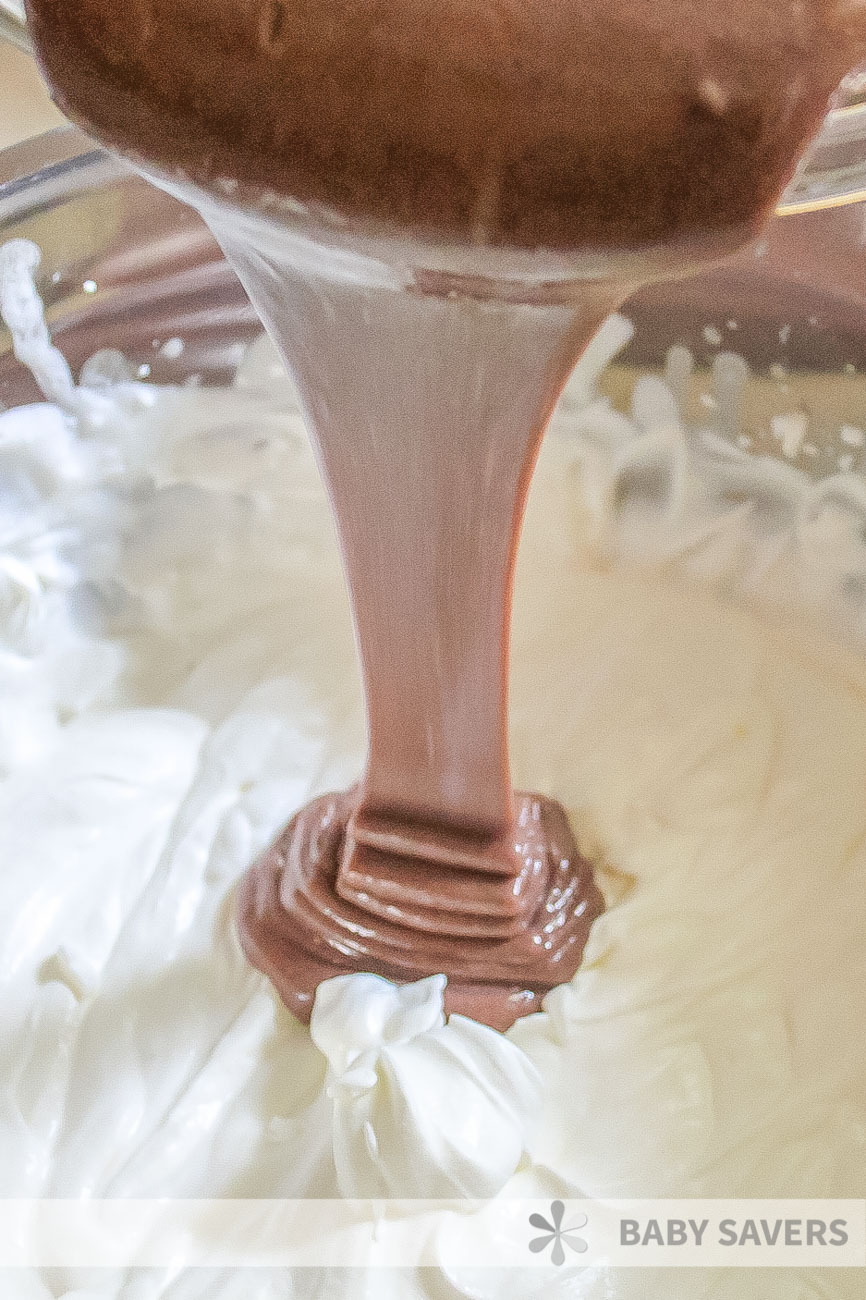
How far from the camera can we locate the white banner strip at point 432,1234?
68 cm

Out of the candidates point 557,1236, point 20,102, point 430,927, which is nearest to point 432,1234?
point 557,1236

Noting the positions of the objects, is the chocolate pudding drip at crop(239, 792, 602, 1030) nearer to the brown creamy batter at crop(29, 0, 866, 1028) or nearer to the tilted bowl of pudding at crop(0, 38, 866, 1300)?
the tilted bowl of pudding at crop(0, 38, 866, 1300)

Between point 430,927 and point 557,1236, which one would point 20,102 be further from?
point 557,1236

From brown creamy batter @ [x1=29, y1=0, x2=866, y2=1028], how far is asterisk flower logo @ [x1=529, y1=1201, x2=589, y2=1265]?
1.14ft

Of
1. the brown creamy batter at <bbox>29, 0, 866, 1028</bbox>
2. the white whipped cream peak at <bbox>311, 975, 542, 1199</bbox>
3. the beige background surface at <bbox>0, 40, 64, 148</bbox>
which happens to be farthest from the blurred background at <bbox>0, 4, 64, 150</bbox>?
the white whipped cream peak at <bbox>311, 975, 542, 1199</bbox>

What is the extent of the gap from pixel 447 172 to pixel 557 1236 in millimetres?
605

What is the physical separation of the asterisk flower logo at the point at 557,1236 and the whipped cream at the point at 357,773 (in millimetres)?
13

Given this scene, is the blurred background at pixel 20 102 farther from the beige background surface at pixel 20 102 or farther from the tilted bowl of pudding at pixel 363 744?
the tilted bowl of pudding at pixel 363 744

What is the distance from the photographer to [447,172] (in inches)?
14.1

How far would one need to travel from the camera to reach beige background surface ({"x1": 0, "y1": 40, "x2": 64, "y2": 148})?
1.06 m

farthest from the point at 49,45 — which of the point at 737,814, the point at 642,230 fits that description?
the point at 737,814

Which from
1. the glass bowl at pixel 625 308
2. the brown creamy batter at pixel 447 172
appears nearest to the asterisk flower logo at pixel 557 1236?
the brown creamy batter at pixel 447 172

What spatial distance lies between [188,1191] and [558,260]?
0.59 m

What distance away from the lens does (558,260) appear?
15.1 inches
